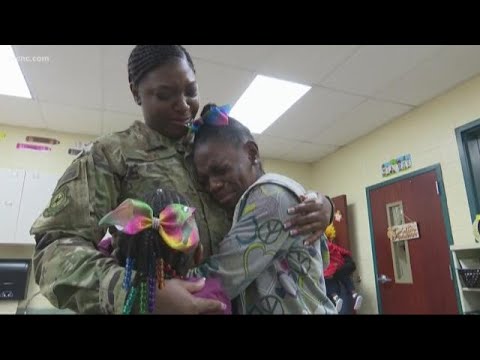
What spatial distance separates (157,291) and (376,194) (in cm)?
262

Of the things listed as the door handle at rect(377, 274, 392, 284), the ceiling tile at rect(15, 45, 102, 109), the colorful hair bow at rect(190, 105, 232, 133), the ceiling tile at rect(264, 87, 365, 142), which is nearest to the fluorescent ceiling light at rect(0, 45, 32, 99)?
the ceiling tile at rect(15, 45, 102, 109)

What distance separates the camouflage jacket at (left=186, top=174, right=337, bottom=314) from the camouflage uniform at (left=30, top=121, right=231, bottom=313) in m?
0.05

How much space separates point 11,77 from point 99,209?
220 centimetres

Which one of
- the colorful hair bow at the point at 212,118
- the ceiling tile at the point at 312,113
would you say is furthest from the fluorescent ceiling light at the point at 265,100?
the colorful hair bow at the point at 212,118

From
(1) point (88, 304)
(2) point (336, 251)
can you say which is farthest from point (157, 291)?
(2) point (336, 251)

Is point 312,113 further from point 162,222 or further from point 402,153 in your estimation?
point 162,222

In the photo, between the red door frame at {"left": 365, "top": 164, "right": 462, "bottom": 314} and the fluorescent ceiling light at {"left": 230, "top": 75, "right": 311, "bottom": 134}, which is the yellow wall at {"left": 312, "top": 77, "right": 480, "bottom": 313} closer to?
the red door frame at {"left": 365, "top": 164, "right": 462, "bottom": 314}

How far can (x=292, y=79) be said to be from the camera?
7.07 ft

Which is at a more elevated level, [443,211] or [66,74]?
[66,74]

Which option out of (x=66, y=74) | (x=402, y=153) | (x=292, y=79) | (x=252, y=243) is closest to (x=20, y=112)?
(x=66, y=74)

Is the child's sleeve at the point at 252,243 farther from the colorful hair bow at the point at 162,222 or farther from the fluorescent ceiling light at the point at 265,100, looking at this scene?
the fluorescent ceiling light at the point at 265,100
